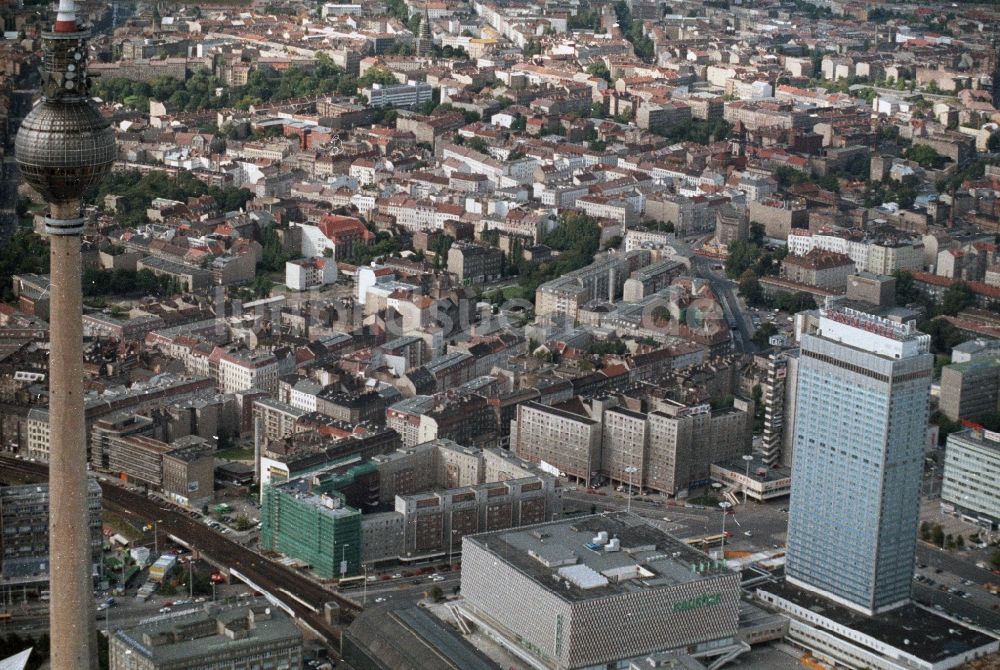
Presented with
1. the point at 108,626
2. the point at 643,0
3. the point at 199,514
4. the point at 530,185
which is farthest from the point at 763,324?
the point at 643,0

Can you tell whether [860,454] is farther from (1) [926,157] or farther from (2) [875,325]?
(1) [926,157]

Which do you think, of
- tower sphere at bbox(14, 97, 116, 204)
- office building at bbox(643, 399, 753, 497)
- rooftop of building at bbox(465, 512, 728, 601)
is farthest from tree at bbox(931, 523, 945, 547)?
tower sphere at bbox(14, 97, 116, 204)

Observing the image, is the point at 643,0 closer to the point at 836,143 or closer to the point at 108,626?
the point at 836,143

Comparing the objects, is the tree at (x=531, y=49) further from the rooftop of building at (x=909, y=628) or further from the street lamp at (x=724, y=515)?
the rooftop of building at (x=909, y=628)

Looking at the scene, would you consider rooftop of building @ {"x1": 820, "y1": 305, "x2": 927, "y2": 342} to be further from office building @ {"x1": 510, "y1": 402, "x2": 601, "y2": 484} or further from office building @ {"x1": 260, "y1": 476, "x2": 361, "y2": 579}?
office building @ {"x1": 260, "y1": 476, "x2": 361, "y2": 579}

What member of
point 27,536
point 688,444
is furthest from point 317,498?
point 688,444

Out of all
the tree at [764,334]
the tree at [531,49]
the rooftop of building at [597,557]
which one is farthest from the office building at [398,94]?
the rooftop of building at [597,557]
